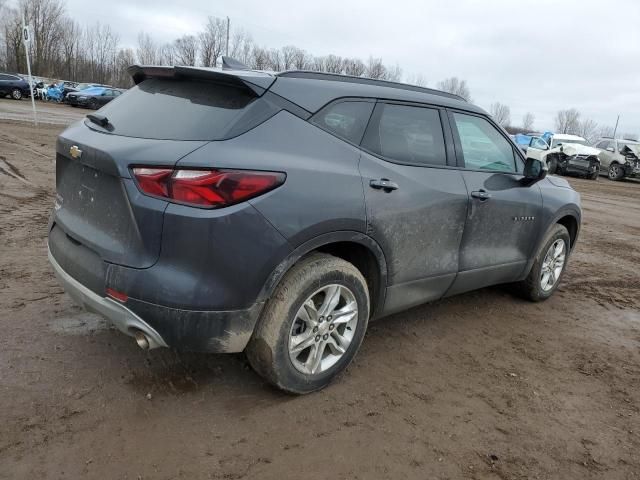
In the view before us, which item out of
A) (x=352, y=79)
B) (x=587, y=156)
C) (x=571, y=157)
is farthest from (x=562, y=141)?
(x=352, y=79)

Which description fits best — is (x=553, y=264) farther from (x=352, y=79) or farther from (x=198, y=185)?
(x=198, y=185)

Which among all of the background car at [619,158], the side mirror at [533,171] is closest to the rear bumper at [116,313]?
the side mirror at [533,171]

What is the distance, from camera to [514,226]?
427cm

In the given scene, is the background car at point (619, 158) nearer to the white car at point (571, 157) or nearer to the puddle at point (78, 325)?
the white car at point (571, 157)

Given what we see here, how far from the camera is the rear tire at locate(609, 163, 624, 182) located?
2261cm

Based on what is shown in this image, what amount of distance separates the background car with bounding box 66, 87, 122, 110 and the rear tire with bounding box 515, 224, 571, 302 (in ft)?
119

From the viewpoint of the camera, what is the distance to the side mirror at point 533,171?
4.29 m

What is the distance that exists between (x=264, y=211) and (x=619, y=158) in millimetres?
24130

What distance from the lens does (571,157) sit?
2167cm

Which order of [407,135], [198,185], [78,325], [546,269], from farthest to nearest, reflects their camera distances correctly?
[546,269] < [78,325] < [407,135] < [198,185]

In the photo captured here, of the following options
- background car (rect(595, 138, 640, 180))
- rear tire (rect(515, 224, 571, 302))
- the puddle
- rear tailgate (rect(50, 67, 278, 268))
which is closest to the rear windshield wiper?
rear tailgate (rect(50, 67, 278, 268))

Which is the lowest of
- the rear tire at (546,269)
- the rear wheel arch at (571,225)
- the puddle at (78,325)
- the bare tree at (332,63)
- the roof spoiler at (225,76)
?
the puddle at (78,325)

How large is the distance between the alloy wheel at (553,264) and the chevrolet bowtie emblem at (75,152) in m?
4.00

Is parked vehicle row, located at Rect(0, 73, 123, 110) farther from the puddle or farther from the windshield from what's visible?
the puddle
